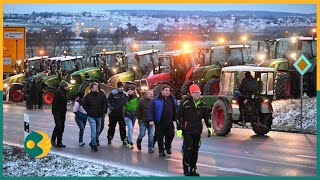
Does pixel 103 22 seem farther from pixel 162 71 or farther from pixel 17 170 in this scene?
pixel 162 71

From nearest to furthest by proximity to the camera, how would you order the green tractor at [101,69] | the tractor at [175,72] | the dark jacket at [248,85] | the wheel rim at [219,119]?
the dark jacket at [248,85], the wheel rim at [219,119], the tractor at [175,72], the green tractor at [101,69]

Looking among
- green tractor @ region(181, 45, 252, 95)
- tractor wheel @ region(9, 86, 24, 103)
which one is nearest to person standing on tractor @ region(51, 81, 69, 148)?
green tractor @ region(181, 45, 252, 95)

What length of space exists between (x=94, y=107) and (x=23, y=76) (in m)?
19.6

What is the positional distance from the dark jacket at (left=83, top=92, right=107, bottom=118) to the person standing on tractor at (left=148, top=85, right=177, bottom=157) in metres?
1.65

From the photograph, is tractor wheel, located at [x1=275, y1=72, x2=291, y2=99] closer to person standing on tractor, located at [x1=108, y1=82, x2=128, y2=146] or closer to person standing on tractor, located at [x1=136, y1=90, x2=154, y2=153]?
person standing on tractor, located at [x1=108, y1=82, x2=128, y2=146]

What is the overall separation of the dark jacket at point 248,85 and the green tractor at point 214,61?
19.8ft

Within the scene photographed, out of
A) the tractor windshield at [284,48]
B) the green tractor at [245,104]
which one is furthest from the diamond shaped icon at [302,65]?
the tractor windshield at [284,48]

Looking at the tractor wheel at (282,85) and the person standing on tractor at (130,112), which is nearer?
the person standing on tractor at (130,112)

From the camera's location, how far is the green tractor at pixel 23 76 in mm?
32906

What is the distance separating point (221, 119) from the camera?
18.5 meters

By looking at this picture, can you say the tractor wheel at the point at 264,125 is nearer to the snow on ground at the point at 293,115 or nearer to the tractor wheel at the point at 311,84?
the snow on ground at the point at 293,115

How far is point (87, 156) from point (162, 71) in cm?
1253

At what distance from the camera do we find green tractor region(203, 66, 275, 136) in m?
17.9

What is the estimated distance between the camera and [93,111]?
50.3 feet
